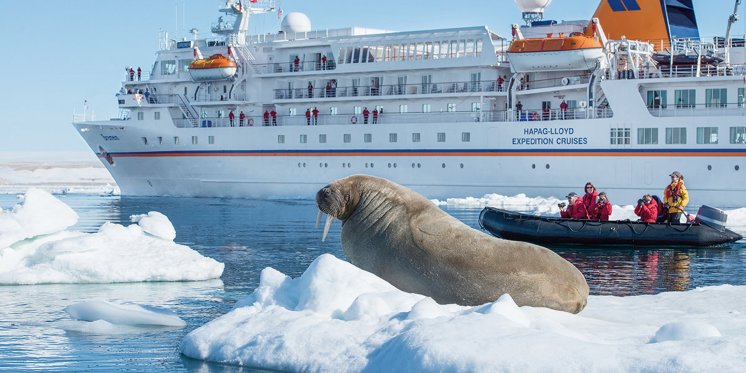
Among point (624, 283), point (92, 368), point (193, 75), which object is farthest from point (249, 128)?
point (92, 368)

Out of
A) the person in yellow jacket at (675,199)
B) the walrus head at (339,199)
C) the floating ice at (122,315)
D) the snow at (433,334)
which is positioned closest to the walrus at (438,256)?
the walrus head at (339,199)

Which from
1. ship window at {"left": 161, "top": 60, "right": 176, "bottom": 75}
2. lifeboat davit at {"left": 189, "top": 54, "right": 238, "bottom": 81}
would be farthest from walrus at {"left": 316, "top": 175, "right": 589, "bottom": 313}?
ship window at {"left": 161, "top": 60, "right": 176, "bottom": 75}

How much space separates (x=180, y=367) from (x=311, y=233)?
15.0 m

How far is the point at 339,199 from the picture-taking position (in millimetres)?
10047

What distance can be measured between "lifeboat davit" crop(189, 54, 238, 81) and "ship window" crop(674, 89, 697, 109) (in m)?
17.8

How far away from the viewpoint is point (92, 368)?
26.4 ft

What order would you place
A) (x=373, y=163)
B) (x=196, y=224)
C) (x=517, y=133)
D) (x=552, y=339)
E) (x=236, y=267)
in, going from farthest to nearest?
(x=373, y=163), (x=517, y=133), (x=196, y=224), (x=236, y=267), (x=552, y=339)

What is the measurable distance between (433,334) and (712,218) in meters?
13.9

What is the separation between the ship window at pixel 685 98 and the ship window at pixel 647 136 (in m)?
1.11

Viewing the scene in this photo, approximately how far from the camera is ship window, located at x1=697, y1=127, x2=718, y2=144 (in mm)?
31625

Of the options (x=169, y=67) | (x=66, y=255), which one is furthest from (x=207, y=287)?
(x=169, y=67)

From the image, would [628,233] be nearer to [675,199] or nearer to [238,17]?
[675,199]

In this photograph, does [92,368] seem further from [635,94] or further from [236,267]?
[635,94]

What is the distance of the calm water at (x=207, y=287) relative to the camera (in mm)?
8452
